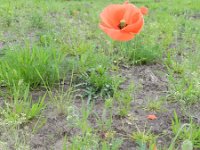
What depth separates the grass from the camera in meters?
2.51

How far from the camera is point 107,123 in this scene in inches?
100

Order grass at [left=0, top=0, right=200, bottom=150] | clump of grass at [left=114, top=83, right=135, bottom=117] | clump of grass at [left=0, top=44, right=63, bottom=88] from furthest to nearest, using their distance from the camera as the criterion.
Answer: clump of grass at [left=0, top=44, right=63, bottom=88] < clump of grass at [left=114, top=83, right=135, bottom=117] < grass at [left=0, top=0, right=200, bottom=150]

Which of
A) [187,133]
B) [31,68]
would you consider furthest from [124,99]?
[31,68]

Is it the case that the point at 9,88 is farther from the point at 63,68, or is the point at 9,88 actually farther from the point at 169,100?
the point at 169,100

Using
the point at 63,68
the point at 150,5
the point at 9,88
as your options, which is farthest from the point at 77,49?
the point at 150,5

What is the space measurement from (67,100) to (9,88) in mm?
449

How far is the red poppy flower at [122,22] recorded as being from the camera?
7.51ft

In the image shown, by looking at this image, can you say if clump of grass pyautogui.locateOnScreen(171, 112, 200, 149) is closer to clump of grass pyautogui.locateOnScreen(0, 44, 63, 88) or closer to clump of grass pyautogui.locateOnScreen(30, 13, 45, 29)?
clump of grass pyautogui.locateOnScreen(0, 44, 63, 88)

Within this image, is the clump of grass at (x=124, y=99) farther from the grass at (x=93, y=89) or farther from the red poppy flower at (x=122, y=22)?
the red poppy flower at (x=122, y=22)

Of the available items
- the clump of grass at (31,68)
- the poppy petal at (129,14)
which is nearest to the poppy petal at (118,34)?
the poppy petal at (129,14)

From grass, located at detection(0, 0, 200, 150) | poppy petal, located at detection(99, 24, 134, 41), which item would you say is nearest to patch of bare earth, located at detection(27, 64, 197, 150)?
grass, located at detection(0, 0, 200, 150)

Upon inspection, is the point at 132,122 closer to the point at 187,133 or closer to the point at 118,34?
the point at 187,133

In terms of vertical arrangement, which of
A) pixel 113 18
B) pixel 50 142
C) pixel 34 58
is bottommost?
pixel 50 142

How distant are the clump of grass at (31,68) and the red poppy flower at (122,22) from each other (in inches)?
31.6
